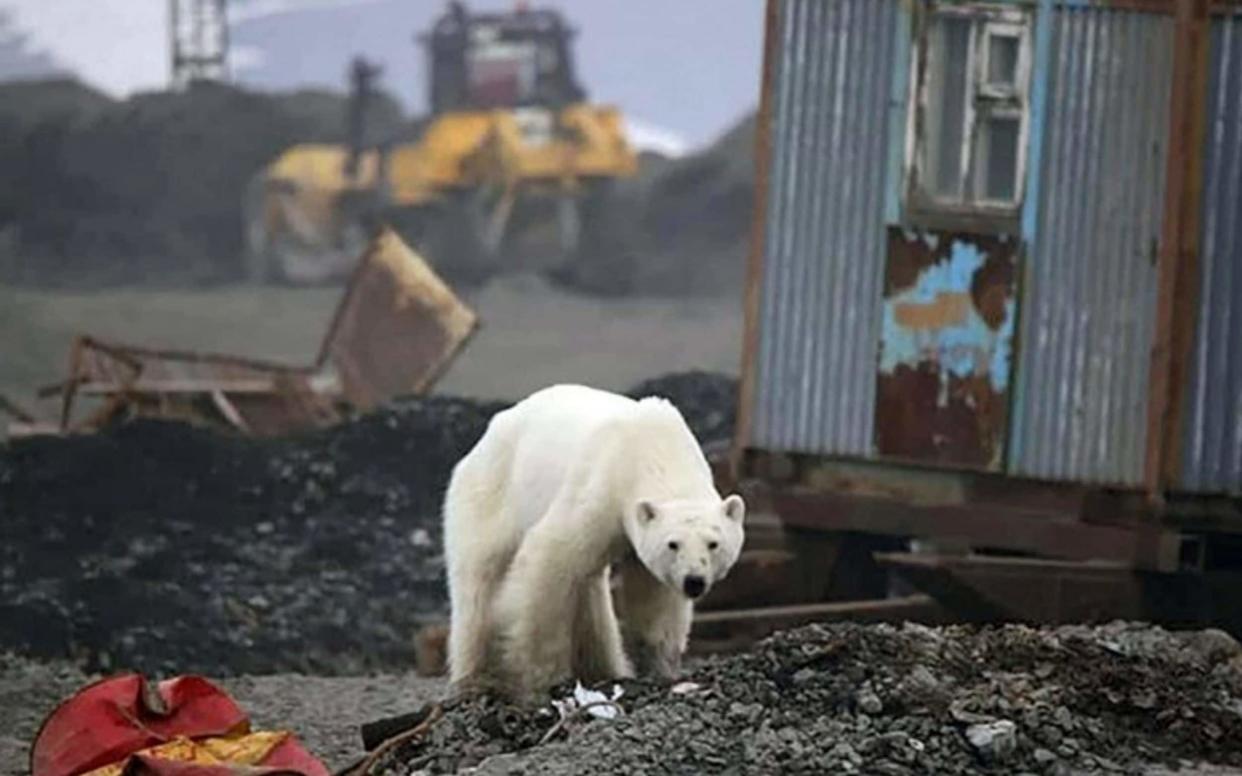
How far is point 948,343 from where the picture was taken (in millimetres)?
13906

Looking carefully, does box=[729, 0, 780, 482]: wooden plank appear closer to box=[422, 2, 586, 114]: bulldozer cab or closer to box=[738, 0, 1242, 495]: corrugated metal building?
box=[738, 0, 1242, 495]: corrugated metal building

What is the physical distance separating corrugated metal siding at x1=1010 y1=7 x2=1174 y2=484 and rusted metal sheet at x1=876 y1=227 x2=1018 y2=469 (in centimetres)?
11

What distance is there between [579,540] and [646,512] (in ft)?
1.43

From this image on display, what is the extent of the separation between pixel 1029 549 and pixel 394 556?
4952 mm

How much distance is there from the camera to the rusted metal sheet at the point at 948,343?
13844 millimetres

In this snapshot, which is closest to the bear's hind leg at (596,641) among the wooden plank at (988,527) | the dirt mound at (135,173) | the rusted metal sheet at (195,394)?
the wooden plank at (988,527)

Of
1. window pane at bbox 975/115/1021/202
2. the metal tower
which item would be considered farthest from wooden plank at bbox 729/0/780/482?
the metal tower

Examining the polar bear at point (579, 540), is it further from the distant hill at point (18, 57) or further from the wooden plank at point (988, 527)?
the distant hill at point (18, 57)

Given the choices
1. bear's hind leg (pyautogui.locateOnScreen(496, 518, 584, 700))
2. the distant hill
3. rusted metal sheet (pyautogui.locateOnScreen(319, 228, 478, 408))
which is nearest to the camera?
bear's hind leg (pyautogui.locateOnScreen(496, 518, 584, 700))

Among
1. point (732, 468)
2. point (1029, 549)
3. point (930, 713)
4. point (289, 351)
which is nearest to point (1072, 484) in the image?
point (1029, 549)

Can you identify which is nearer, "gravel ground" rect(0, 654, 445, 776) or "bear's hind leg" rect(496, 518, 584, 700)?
"bear's hind leg" rect(496, 518, 584, 700)

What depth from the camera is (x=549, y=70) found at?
135ft

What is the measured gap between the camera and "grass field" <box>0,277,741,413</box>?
29.9 metres

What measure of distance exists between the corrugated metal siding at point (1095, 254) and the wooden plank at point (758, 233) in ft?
4.03
